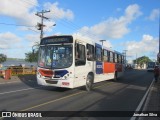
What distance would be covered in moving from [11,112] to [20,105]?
4.74 ft

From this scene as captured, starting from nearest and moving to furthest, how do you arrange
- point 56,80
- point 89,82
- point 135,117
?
point 135,117, point 56,80, point 89,82

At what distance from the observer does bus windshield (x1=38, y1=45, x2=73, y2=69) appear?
14.8 meters

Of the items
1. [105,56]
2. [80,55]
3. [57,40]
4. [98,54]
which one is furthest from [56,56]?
[105,56]

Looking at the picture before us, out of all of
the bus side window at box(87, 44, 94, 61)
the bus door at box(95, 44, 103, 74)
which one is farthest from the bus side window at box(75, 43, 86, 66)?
the bus door at box(95, 44, 103, 74)

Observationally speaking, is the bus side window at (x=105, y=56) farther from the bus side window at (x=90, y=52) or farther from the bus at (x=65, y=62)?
the bus at (x=65, y=62)

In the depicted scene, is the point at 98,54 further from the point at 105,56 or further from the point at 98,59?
the point at 105,56

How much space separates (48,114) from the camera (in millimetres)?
9352

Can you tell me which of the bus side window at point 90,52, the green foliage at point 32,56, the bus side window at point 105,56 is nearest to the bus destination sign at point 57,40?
the green foliage at point 32,56

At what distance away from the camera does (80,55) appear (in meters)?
15.5

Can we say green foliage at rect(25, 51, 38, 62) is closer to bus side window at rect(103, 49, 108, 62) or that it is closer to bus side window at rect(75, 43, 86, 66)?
bus side window at rect(75, 43, 86, 66)

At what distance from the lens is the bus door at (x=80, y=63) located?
1501 cm

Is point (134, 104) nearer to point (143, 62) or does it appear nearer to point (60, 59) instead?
point (60, 59)

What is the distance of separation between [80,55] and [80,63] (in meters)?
0.44

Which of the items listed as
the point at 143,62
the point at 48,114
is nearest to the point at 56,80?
the point at 48,114
